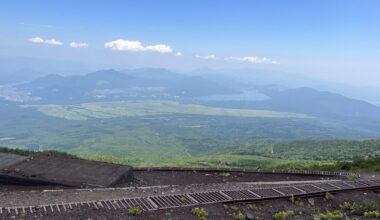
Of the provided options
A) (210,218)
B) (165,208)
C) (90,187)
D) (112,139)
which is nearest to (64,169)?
(90,187)

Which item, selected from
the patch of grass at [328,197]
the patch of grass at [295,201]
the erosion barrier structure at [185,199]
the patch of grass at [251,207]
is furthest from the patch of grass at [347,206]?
the patch of grass at [251,207]

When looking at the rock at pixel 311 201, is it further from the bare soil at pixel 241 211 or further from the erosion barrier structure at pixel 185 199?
the erosion barrier structure at pixel 185 199

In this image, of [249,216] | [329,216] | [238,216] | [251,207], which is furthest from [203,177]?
[329,216]

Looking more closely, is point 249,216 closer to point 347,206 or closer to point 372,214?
point 372,214

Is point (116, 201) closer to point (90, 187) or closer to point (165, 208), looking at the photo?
point (165, 208)

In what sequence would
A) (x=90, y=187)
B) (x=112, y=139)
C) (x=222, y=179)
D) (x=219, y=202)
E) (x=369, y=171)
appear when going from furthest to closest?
(x=112, y=139)
(x=369, y=171)
(x=222, y=179)
(x=90, y=187)
(x=219, y=202)

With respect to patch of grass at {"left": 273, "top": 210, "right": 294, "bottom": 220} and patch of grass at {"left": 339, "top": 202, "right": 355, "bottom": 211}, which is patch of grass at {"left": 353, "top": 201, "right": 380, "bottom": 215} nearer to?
patch of grass at {"left": 339, "top": 202, "right": 355, "bottom": 211}
